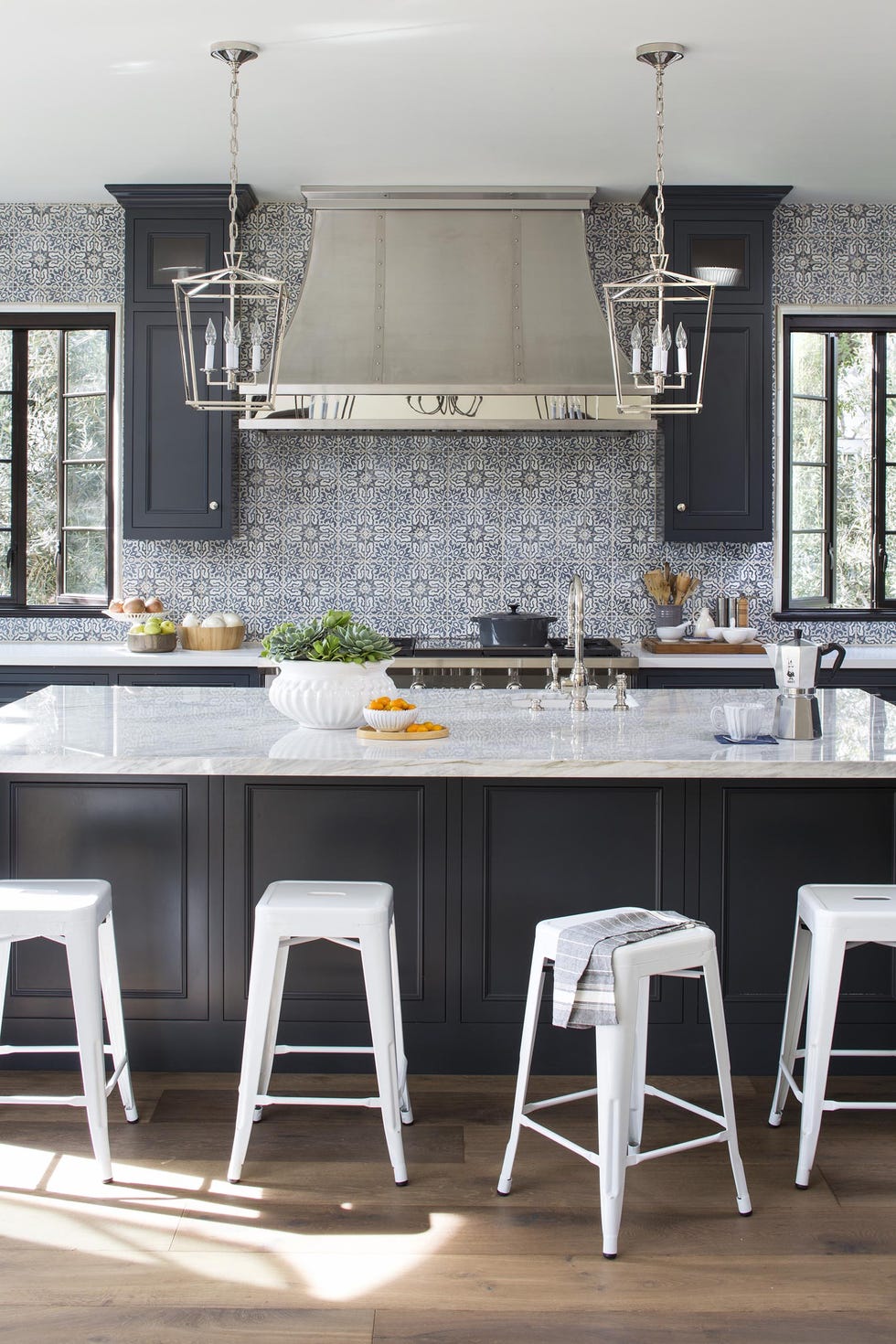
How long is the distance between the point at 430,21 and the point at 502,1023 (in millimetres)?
2810

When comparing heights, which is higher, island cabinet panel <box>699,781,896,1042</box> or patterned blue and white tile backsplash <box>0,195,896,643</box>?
patterned blue and white tile backsplash <box>0,195,896,643</box>

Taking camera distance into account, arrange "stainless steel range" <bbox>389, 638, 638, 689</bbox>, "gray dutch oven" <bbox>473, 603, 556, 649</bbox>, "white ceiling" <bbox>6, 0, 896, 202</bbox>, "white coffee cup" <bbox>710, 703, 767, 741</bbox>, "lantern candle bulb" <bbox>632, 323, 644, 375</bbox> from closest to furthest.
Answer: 1. "white coffee cup" <bbox>710, 703, 767, 741</bbox>
2. "lantern candle bulb" <bbox>632, 323, 644, 375</bbox>
3. "white ceiling" <bbox>6, 0, 896, 202</bbox>
4. "stainless steel range" <bbox>389, 638, 638, 689</bbox>
5. "gray dutch oven" <bbox>473, 603, 556, 649</bbox>

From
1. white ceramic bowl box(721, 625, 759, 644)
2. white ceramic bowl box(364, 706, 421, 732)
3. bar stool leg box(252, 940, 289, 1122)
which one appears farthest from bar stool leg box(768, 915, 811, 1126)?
white ceramic bowl box(721, 625, 759, 644)

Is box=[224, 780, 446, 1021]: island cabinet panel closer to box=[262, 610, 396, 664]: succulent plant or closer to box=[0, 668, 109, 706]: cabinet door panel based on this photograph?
box=[262, 610, 396, 664]: succulent plant

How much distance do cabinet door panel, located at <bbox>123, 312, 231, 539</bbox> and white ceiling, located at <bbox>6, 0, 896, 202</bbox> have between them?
2.22 ft

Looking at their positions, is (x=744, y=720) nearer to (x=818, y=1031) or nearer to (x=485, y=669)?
(x=818, y=1031)

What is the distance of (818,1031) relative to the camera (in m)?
2.49

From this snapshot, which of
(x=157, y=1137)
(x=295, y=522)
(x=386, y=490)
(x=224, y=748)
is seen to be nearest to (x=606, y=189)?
A: (x=386, y=490)

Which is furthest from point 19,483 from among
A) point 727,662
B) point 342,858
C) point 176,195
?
point 342,858

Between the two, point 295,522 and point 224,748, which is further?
point 295,522

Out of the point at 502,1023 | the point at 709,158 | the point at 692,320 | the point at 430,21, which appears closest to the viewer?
the point at 502,1023

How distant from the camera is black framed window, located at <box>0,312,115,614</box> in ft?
18.5

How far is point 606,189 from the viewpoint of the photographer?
527cm

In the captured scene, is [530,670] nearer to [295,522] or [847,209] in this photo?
[295,522]
